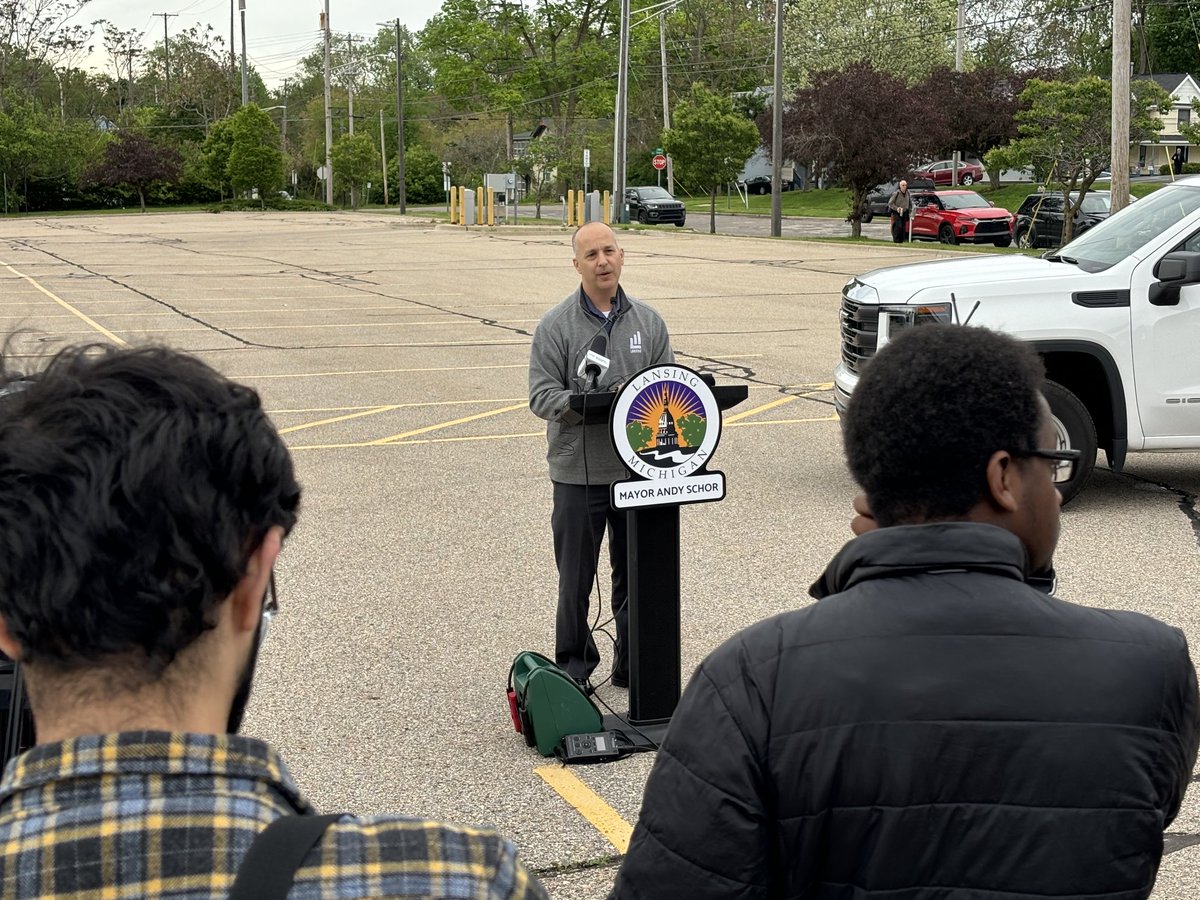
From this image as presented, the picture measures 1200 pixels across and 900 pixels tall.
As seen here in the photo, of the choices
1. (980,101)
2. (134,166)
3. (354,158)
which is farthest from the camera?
(354,158)

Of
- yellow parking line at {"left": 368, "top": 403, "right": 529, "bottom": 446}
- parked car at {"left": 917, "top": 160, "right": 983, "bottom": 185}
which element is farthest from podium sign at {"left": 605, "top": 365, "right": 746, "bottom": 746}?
parked car at {"left": 917, "top": 160, "right": 983, "bottom": 185}

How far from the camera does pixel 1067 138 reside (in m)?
33.2

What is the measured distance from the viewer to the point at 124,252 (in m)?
37.3

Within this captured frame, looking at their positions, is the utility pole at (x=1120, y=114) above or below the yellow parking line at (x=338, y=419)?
above

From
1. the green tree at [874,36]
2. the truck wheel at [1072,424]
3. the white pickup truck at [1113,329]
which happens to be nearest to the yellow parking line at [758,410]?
the white pickup truck at [1113,329]

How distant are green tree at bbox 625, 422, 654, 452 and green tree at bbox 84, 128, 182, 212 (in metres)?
78.5

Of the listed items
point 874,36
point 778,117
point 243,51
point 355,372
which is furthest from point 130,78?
point 355,372

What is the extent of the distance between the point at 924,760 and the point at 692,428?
322 centimetres

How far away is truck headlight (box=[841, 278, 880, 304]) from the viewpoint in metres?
9.27

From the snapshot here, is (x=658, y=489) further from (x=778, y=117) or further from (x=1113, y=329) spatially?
(x=778, y=117)

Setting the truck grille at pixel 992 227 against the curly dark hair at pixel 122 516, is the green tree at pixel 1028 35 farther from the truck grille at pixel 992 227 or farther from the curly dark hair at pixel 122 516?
the curly dark hair at pixel 122 516

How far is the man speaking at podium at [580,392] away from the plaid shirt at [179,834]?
4.22m

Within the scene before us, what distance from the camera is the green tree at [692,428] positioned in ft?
16.8

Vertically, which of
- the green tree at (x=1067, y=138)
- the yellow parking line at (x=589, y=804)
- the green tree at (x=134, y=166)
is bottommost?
the yellow parking line at (x=589, y=804)
